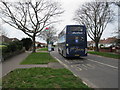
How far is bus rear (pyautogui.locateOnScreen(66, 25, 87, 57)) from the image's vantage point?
576 inches

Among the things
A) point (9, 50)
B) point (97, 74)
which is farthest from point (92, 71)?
point (9, 50)

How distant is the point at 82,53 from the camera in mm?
14938

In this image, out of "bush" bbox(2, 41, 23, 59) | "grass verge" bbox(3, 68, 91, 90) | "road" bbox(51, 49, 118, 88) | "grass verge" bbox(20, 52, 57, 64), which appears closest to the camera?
"grass verge" bbox(3, 68, 91, 90)

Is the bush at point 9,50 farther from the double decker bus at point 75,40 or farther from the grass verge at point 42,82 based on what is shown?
the grass verge at point 42,82

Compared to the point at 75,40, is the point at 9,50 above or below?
below

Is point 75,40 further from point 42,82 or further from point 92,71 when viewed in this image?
point 42,82

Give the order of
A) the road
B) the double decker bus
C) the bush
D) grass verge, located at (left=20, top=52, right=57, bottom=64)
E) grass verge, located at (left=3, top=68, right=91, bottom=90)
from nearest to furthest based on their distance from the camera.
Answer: grass verge, located at (left=3, top=68, right=91, bottom=90) < the road < grass verge, located at (left=20, top=52, right=57, bottom=64) < the bush < the double decker bus

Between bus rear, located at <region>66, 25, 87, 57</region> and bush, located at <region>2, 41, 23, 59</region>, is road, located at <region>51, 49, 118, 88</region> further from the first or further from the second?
bush, located at <region>2, 41, 23, 59</region>

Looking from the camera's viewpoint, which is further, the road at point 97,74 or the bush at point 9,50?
the bush at point 9,50

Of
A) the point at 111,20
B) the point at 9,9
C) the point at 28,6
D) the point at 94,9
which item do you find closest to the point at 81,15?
the point at 94,9

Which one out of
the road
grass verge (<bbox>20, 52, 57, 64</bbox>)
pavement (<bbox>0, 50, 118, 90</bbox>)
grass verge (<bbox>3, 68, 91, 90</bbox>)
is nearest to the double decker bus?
grass verge (<bbox>20, 52, 57, 64</bbox>)

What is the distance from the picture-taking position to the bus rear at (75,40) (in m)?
14.6

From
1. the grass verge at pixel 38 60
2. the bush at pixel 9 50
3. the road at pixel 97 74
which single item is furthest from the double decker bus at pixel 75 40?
the bush at pixel 9 50

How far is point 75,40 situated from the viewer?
14.7 m
